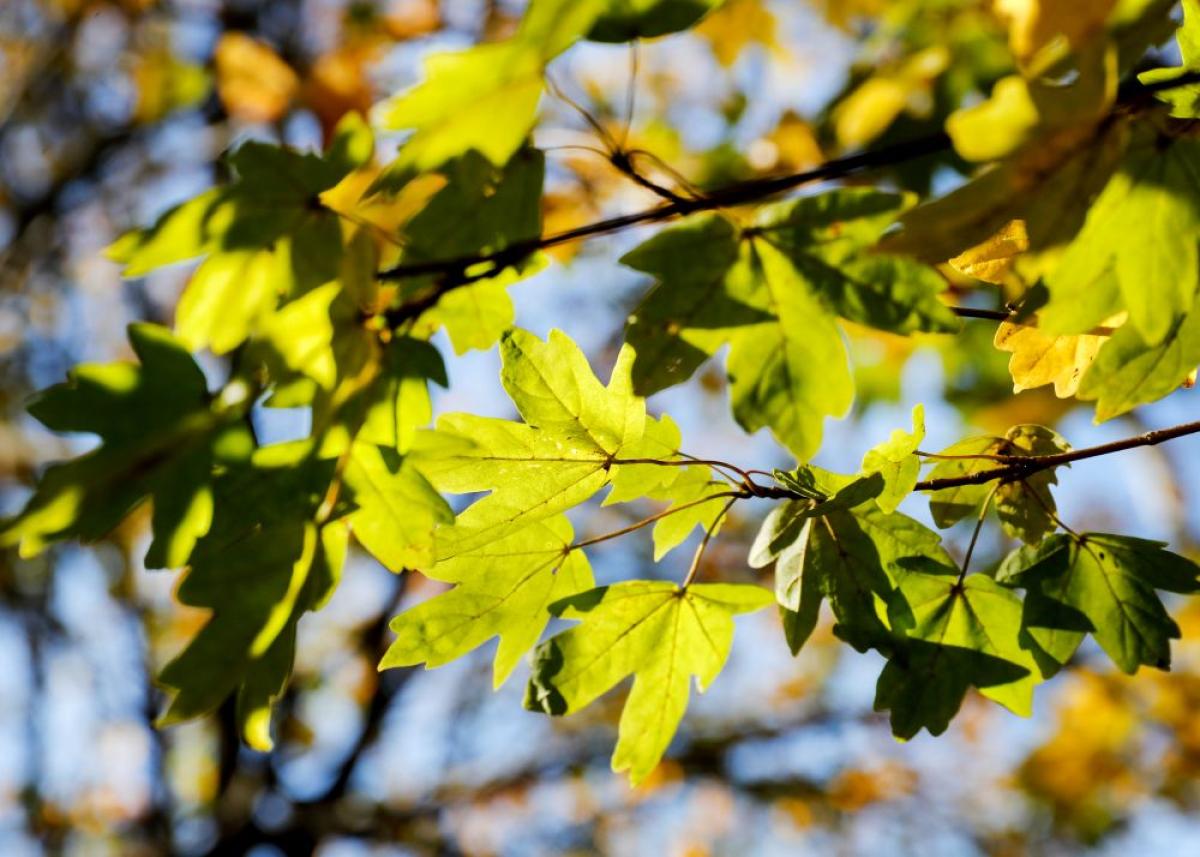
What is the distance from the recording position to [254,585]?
0.86 m

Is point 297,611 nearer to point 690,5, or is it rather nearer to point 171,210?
point 171,210

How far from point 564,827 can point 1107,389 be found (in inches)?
276

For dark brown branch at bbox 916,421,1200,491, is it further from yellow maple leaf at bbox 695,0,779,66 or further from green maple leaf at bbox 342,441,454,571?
yellow maple leaf at bbox 695,0,779,66

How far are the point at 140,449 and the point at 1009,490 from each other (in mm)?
849

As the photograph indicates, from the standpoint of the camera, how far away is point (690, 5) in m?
0.83

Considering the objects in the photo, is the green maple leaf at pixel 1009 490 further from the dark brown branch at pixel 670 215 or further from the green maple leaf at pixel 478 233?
the green maple leaf at pixel 478 233

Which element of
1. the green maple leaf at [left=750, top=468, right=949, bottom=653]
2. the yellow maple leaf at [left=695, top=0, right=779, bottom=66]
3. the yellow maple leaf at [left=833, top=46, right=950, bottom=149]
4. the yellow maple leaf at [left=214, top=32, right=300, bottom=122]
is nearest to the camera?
the green maple leaf at [left=750, top=468, right=949, bottom=653]

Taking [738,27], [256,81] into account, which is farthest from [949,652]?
[256,81]

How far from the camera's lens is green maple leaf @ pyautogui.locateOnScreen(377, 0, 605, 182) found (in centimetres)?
76

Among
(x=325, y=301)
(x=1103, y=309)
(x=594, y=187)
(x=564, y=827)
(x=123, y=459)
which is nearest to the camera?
(x=1103, y=309)

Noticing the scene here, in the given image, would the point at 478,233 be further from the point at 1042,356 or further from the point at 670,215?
the point at 1042,356

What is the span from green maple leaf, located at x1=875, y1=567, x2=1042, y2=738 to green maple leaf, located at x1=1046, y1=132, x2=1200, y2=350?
0.32 metres

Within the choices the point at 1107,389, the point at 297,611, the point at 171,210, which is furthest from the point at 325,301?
the point at 1107,389

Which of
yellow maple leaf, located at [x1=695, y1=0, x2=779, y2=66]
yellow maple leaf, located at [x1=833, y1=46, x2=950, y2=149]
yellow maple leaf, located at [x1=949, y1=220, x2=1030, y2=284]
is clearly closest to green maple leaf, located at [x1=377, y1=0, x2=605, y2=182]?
yellow maple leaf, located at [x1=949, y1=220, x2=1030, y2=284]
